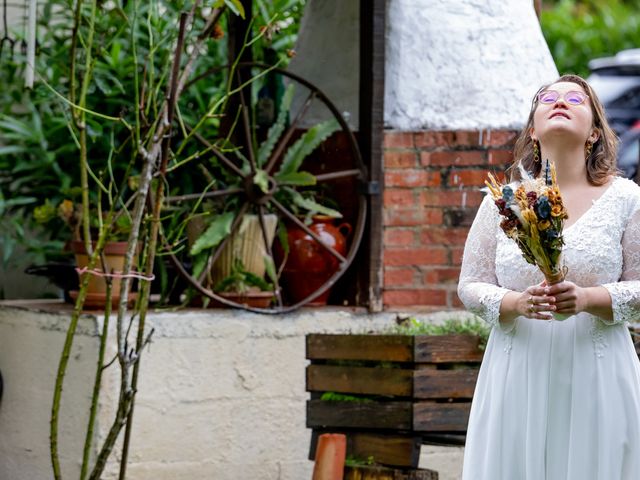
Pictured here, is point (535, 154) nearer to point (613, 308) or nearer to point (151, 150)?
point (613, 308)

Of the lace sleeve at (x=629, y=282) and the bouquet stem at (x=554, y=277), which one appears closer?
the bouquet stem at (x=554, y=277)

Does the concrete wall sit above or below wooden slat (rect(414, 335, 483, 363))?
below

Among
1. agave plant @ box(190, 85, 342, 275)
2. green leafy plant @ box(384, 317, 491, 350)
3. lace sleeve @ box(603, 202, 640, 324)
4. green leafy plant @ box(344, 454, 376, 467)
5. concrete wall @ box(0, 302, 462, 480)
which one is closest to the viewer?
lace sleeve @ box(603, 202, 640, 324)

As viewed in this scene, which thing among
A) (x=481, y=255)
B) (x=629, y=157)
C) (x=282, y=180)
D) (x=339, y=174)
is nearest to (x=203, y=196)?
(x=282, y=180)

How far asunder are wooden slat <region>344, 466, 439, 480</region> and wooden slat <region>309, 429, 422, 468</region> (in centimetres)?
5

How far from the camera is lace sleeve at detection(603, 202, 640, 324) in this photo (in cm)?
334

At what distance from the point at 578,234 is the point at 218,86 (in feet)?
10.8

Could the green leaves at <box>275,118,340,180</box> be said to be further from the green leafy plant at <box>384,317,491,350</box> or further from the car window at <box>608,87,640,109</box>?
the car window at <box>608,87,640,109</box>

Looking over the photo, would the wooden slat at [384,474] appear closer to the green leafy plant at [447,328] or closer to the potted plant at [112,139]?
the green leafy plant at [447,328]

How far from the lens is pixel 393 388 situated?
14.7ft

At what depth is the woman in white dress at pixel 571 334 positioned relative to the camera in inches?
133

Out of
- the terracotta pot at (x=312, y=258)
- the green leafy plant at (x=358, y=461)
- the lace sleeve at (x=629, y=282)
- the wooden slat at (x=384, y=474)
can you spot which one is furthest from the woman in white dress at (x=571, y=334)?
the terracotta pot at (x=312, y=258)

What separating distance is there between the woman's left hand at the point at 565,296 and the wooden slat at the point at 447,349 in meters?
1.23

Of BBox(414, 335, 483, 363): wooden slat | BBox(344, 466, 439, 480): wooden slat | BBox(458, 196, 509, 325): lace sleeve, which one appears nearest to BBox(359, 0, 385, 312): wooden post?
BBox(414, 335, 483, 363): wooden slat
